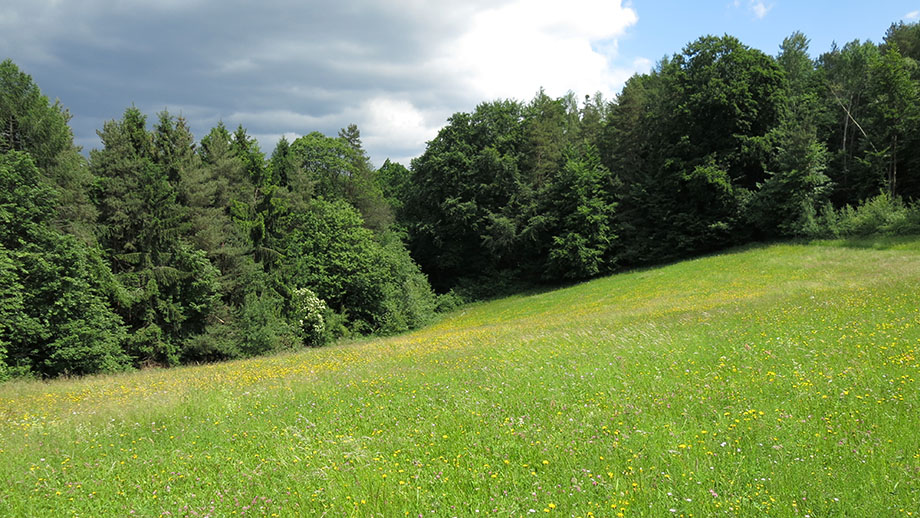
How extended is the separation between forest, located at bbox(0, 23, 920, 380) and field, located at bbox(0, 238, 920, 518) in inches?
566

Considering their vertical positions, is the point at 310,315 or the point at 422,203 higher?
the point at 422,203

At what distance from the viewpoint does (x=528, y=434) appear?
23.1 ft

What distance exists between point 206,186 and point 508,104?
39.5 metres

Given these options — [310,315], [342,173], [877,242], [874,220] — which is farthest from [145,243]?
[874,220]

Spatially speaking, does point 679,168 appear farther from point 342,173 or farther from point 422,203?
point 342,173

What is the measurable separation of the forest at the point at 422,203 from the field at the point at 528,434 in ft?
47.2

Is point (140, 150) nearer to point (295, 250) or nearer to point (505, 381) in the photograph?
point (295, 250)

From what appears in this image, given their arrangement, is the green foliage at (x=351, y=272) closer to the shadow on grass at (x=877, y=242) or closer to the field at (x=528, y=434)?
the field at (x=528, y=434)

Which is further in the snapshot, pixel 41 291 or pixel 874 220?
pixel 874 220

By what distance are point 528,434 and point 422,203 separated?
56.6 meters

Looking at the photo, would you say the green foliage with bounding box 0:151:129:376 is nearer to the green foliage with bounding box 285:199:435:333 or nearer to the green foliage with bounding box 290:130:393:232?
the green foliage with bounding box 285:199:435:333

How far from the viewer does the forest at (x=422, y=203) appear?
79.7 ft

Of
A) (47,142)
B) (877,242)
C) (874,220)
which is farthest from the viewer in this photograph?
(874,220)

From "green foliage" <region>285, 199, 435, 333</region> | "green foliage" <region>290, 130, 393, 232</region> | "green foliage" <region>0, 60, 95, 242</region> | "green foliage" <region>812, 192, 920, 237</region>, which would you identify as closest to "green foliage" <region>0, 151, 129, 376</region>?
"green foliage" <region>0, 60, 95, 242</region>
